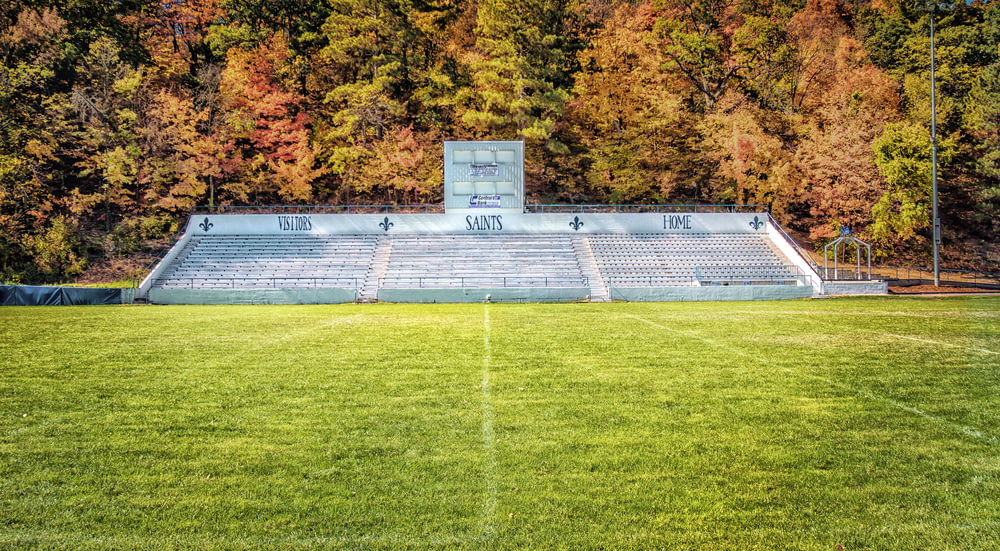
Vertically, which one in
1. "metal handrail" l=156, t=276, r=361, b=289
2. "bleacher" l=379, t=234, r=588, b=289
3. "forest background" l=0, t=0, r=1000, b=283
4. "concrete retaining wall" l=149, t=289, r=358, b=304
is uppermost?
"forest background" l=0, t=0, r=1000, b=283

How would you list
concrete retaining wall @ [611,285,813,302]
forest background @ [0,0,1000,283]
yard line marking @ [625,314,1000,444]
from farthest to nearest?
forest background @ [0,0,1000,283] < concrete retaining wall @ [611,285,813,302] < yard line marking @ [625,314,1000,444]

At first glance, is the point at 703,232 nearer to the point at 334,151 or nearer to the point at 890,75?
the point at 890,75

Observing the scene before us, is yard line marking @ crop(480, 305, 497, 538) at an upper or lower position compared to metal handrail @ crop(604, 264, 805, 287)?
lower

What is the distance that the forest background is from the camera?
3434 cm

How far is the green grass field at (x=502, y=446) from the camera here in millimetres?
3814

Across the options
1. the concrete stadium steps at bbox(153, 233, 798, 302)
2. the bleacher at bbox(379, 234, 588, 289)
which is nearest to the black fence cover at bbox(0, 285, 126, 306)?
the concrete stadium steps at bbox(153, 233, 798, 302)

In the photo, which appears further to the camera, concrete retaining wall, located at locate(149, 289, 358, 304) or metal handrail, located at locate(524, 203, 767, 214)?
metal handrail, located at locate(524, 203, 767, 214)

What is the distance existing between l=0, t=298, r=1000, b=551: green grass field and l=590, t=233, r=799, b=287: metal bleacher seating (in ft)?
56.3

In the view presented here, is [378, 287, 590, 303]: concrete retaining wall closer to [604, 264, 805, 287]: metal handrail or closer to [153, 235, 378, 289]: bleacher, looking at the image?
[153, 235, 378, 289]: bleacher

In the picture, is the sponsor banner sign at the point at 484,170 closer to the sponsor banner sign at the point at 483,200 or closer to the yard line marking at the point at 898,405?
the sponsor banner sign at the point at 483,200

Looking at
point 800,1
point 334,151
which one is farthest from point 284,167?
point 800,1

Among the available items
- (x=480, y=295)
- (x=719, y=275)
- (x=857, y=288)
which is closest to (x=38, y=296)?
(x=480, y=295)

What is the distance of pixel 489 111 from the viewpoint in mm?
39812

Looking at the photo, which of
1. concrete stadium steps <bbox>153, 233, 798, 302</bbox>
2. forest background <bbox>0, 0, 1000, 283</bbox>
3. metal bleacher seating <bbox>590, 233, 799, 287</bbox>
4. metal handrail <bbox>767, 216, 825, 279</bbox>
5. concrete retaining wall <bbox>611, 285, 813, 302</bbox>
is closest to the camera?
concrete retaining wall <bbox>611, 285, 813, 302</bbox>
